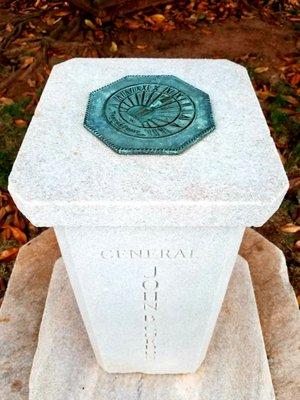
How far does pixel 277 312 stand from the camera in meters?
2.25

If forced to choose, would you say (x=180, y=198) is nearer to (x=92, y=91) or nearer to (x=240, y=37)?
(x=92, y=91)

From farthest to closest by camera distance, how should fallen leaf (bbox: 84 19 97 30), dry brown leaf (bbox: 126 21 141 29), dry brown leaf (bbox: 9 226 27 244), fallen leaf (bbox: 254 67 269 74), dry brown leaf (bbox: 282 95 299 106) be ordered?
dry brown leaf (bbox: 126 21 141 29), fallen leaf (bbox: 84 19 97 30), fallen leaf (bbox: 254 67 269 74), dry brown leaf (bbox: 282 95 299 106), dry brown leaf (bbox: 9 226 27 244)

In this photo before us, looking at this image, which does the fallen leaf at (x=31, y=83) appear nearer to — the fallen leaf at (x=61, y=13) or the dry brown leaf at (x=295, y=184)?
the fallen leaf at (x=61, y=13)

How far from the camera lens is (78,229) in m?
1.28

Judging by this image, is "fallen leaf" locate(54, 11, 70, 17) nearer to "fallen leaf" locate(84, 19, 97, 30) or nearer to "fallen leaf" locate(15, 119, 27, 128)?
"fallen leaf" locate(84, 19, 97, 30)

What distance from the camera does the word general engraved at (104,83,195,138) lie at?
1.34 m

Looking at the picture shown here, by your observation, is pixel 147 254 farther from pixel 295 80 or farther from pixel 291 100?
pixel 295 80

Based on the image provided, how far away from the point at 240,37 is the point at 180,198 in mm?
4185

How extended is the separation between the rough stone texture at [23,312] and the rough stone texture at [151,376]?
12 cm

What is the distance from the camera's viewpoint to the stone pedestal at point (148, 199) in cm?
116

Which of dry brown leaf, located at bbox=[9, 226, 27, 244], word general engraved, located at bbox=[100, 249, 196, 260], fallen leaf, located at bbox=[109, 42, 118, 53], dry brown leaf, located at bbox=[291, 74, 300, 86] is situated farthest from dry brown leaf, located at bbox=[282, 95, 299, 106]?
word general engraved, located at bbox=[100, 249, 196, 260]

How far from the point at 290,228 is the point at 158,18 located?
321 centimetres

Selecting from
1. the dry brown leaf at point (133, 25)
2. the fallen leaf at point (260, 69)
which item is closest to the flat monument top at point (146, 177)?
Result: the fallen leaf at point (260, 69)

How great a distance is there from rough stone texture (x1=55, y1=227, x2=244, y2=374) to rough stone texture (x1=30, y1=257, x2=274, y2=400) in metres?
0.07
